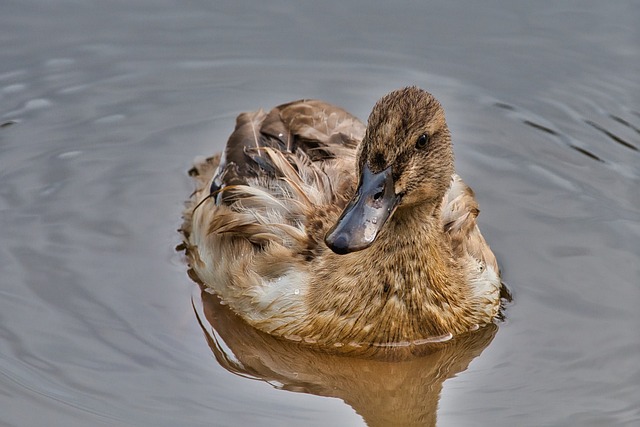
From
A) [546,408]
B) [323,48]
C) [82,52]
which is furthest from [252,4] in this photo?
[546,408]

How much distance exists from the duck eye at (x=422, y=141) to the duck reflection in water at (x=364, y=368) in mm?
1546

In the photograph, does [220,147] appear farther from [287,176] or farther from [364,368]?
[364,368]

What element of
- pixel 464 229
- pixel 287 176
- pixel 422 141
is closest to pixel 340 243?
pixel 422 141

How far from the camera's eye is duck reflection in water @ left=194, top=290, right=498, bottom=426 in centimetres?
823

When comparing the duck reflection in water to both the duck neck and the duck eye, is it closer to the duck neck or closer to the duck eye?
the duck neck

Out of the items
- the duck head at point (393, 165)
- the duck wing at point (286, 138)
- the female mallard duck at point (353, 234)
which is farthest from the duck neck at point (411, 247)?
the duck wing at point (286, 138)

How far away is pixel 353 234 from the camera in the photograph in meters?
7.55

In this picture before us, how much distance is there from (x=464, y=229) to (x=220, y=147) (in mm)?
2816

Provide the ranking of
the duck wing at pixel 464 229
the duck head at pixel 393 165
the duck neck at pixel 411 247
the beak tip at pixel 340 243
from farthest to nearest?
the duck wing at pixel 464 229 → the duck neck at pixel 411 247 → the duck head at pixel 393 165 → the beak tip at pixel 340 243

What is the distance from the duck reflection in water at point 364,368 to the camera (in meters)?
8.23

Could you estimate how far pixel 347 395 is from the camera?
827 centimetres

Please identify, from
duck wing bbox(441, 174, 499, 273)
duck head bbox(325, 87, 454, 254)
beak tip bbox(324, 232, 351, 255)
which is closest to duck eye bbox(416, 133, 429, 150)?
duck head bbox(325, 87, 454, 254)

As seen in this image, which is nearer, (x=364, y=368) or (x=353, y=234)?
(x=353, y=234)

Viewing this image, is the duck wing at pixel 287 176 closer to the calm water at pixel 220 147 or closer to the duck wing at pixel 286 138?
the duck wing at pixel 286 138
